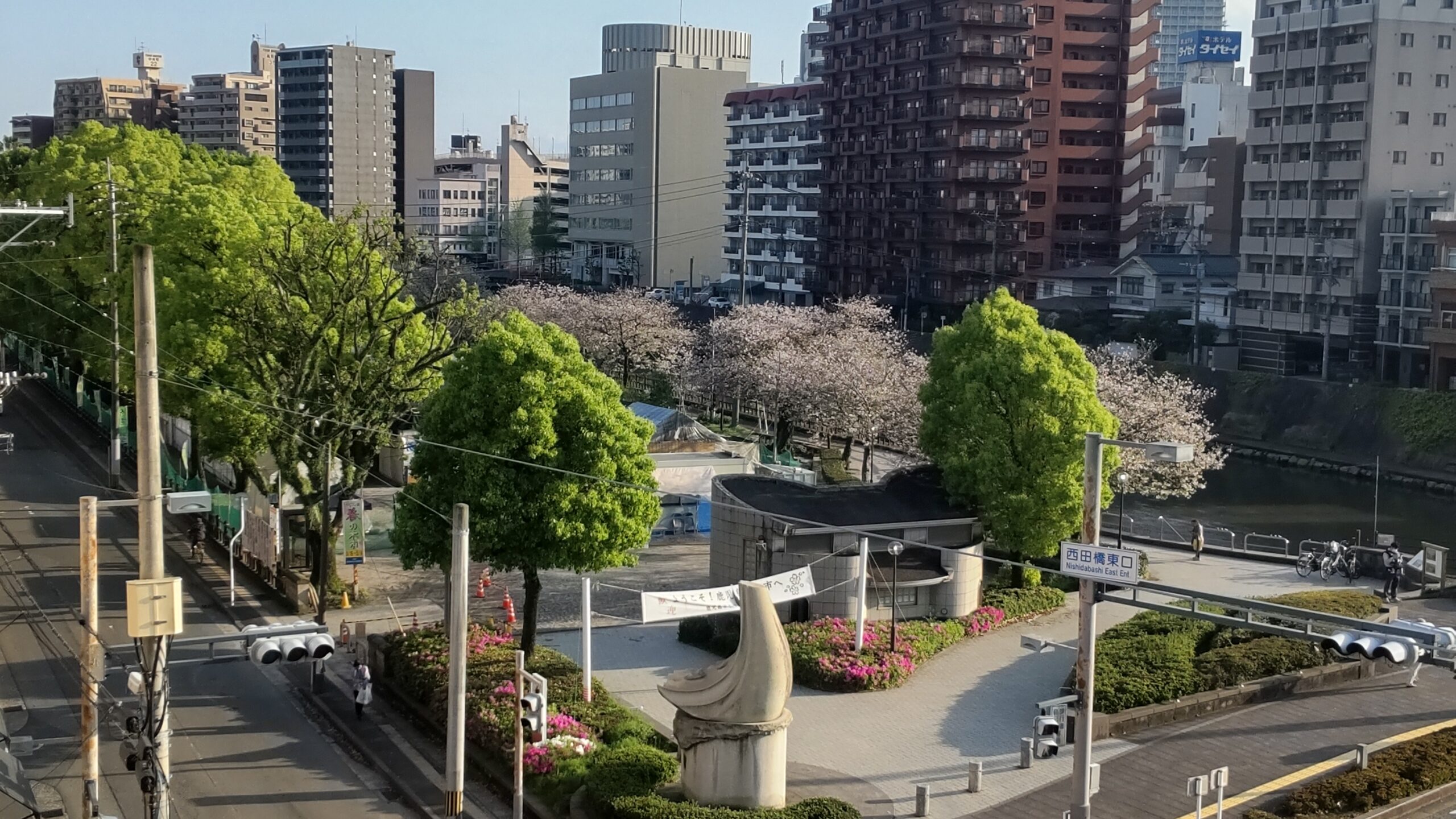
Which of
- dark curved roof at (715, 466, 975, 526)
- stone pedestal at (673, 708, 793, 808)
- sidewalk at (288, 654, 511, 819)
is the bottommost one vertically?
sidewalk at (288, 654, 511, 819)

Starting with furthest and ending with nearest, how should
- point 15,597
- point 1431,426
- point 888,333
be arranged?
point 888,333, point 1431,426, point 15,597

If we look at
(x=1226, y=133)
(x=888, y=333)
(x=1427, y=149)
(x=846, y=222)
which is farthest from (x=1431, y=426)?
(x=1226, y=133)

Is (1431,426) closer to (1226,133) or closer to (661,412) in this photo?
(661,412)

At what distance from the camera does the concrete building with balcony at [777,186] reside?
93188 mm

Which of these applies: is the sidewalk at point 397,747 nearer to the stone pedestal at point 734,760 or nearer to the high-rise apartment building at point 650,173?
the stone pedestal at point 734,760

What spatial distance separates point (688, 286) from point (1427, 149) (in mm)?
53823

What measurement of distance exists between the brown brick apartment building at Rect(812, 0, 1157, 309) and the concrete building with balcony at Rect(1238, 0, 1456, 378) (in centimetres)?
1523

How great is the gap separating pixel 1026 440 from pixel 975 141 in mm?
54131

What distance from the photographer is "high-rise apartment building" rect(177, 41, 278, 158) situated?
145 m

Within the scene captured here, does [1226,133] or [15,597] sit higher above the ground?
[1226,133]

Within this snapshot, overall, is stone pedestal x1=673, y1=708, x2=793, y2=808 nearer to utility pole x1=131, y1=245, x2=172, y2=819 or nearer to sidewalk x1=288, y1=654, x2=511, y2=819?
sidewalk x1=288, y1=654, x2=511, y2=819

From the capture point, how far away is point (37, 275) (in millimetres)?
43594

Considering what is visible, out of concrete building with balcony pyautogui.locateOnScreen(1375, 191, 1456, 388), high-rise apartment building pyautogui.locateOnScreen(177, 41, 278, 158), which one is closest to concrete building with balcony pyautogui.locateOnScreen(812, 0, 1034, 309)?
concrete building with balcony pyautogui.locateOnScreen(1375, 191, 1456, 388)

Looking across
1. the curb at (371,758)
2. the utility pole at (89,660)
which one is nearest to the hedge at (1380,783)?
the curb at (371,758)
